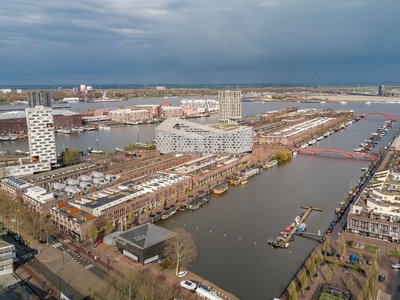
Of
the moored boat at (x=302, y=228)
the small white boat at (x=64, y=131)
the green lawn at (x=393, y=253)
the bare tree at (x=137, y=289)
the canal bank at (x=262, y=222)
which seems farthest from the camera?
the small white boat at (x=64, y=131)

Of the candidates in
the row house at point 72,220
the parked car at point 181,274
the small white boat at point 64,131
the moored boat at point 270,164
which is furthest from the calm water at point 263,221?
the small white boat at point 64,131

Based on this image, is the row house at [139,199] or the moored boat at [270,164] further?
the moored boat at [270,164]

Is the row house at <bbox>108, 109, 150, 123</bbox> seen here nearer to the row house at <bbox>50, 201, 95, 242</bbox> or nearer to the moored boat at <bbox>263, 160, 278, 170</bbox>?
the moored boat at <bbox>263, 160, 278, 170</bbox>

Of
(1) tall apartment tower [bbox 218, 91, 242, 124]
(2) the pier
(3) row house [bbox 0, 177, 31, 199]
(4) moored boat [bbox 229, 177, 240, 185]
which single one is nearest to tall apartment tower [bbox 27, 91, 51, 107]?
(3) row house [bbox 0, 177, 31, 199]

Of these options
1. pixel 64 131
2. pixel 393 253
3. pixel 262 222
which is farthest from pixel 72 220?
pixel 64 131

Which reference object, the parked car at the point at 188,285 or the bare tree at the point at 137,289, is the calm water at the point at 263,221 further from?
the bare tree at the point at 137,289

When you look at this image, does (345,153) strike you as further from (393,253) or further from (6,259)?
(6,259)

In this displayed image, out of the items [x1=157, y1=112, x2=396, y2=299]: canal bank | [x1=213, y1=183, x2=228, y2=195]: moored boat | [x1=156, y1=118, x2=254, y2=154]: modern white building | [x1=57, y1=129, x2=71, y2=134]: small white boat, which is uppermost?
[x1=156, y1=118, x2=254, y2=154]: modern white building
